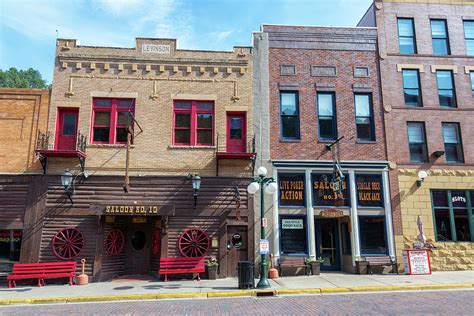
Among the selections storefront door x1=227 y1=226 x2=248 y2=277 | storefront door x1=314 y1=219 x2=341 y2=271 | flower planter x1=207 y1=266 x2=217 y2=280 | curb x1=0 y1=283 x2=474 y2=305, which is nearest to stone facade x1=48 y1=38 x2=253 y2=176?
storefront door x1=227 y1=226 x2=248 y2=277

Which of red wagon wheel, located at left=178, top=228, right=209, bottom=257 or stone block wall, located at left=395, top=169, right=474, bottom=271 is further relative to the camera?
stone block wall, located at left=395, top=169, right=474, bottom=271

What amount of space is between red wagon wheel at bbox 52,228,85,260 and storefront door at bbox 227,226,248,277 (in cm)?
606

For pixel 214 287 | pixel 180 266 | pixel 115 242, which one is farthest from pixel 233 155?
pixel 115 242

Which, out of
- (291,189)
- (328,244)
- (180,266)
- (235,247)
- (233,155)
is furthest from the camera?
(328,244)

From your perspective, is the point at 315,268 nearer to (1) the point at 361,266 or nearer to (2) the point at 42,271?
(1) the point at 361,266

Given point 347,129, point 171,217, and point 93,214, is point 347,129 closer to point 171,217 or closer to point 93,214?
point 171,217

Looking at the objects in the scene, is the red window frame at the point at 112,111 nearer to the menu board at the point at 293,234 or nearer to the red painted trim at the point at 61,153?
the red painted trim at the point at 61,153

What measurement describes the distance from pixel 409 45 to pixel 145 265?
16.7 metres

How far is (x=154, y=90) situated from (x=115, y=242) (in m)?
6.89

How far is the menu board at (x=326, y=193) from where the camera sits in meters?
16.4

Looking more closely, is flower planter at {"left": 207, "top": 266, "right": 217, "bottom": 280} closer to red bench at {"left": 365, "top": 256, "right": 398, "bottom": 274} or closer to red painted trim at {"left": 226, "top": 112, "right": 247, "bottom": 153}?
red painted trim at {"left": 226, "top": 112, "right": 247, "bottom": 153}

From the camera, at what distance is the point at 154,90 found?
54.0 ft

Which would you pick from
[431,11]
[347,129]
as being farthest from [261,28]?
[431,11]

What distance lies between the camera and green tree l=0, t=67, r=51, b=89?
166ft
